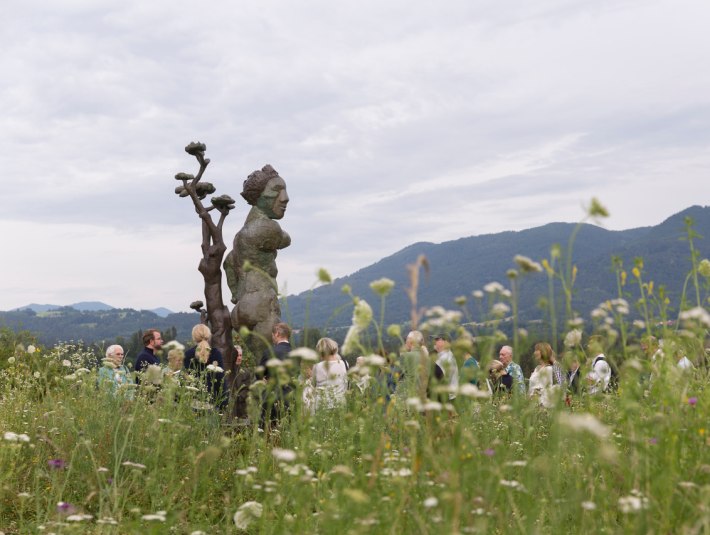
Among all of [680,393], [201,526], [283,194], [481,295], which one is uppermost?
[283,194]

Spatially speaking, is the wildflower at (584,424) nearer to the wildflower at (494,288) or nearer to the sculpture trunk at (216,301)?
the wildflower at (494,288)

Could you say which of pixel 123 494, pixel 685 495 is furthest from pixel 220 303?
pixel 685 495

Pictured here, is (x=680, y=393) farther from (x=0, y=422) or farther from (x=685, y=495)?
(x=0, y=422)

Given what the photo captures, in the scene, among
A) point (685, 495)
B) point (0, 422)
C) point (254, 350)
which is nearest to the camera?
point (685, 495)

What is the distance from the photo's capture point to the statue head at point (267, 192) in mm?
11492

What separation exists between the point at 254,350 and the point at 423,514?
7.51 m

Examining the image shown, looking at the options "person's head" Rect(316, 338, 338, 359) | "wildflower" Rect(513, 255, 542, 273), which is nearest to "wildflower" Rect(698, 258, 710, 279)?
"wildflower" Rect(513, 255, 542, 273)

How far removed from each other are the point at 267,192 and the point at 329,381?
4.77 metres

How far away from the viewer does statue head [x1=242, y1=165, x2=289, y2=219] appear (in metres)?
11.5

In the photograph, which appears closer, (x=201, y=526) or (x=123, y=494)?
(x=201, y=526)

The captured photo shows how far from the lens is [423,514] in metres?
3.86

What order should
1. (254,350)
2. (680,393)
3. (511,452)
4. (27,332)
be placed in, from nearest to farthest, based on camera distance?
(680,393) < (511,452) < (254,350) < (27,332)

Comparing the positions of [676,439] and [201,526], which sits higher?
[676,439]

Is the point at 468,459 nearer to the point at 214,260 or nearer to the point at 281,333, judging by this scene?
the point at 281,333
